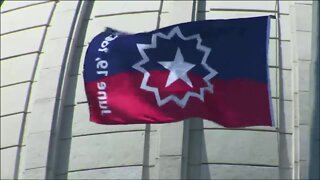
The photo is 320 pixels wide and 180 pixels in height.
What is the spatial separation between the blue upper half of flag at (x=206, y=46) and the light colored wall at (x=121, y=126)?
2.16m

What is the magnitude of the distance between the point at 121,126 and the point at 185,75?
325cm

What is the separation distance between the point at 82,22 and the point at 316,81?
8.82 meters

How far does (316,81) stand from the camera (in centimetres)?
1423

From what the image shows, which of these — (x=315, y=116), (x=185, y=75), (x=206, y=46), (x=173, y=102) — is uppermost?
(x=206, y=46)

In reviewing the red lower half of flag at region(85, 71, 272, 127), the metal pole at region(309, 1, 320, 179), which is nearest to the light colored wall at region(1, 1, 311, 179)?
the red lower half of flag at region(85, 71, 272, 127)

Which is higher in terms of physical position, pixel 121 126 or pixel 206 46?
pixel 206 46

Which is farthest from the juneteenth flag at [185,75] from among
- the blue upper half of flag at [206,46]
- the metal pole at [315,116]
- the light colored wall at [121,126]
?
the metal pole at [315,116]

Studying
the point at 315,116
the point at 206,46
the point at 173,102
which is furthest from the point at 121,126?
the point at 315,116

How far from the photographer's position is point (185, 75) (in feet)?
57.8

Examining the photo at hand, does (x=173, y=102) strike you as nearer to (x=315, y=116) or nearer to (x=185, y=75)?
(x=185, y=75)

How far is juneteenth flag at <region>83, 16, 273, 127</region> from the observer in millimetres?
17047

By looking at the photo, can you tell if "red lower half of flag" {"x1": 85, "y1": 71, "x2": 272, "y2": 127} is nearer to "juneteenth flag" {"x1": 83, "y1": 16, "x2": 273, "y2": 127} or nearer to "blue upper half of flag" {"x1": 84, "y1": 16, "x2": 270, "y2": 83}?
"juneteenth flag" {"x1": 83, "y1": 16, "x2": 273, "y2": 127}

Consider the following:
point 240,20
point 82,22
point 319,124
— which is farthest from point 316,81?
point 82,22

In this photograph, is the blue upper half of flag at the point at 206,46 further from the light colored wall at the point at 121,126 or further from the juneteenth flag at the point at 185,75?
the light colored wall at the point at 121,126
